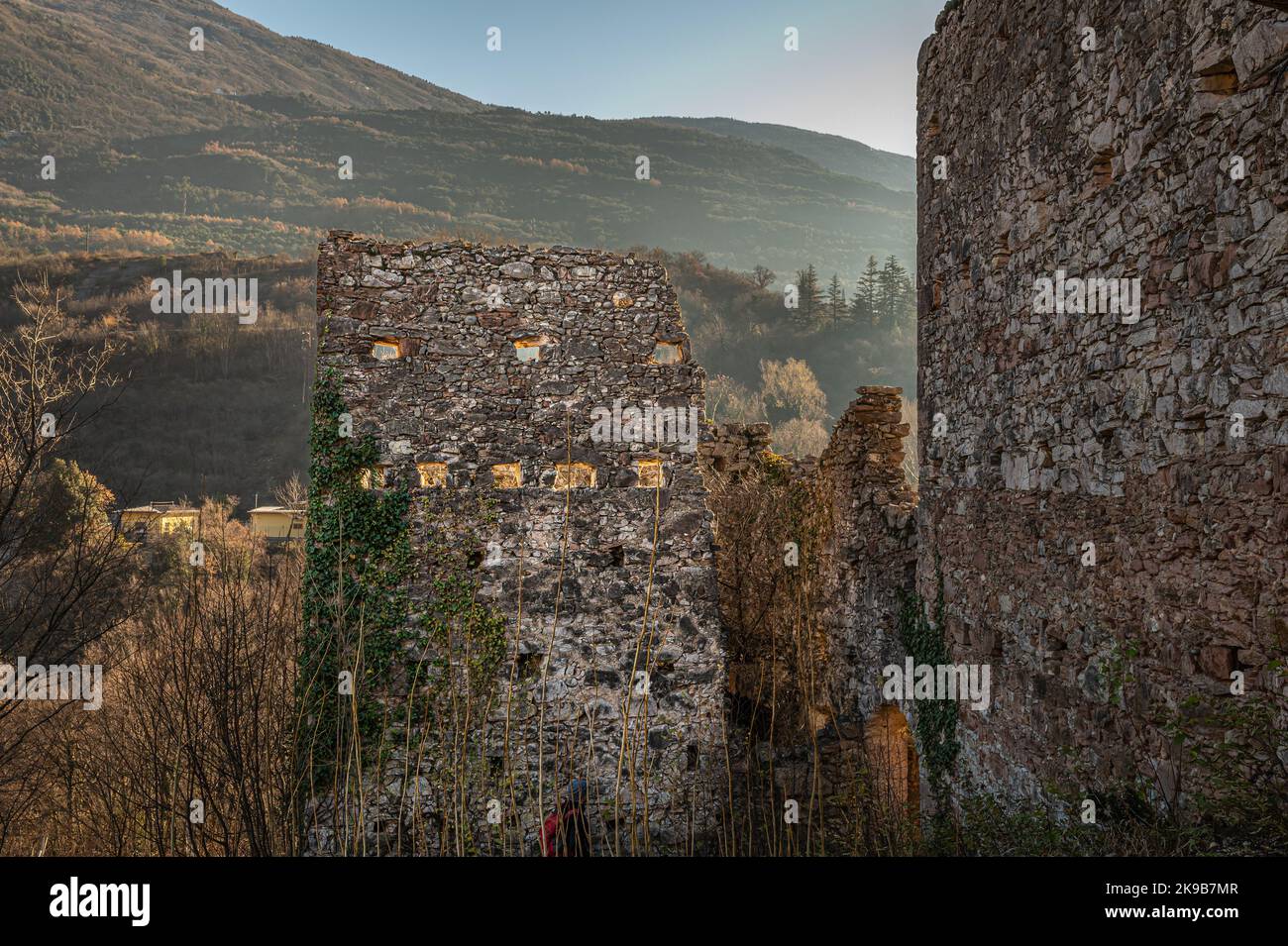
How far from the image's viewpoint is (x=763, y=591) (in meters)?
12.6

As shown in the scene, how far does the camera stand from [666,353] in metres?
9.31

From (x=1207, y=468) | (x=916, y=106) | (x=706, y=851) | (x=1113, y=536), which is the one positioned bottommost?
(x=706, y=851)

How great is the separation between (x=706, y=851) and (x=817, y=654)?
3735 millimetres

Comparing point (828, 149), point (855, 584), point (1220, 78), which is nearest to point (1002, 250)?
point (1220, 78)

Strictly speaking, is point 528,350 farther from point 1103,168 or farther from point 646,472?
point 1103,168

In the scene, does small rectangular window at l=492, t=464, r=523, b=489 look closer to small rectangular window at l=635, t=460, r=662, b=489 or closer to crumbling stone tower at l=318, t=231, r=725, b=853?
crumbling stone tower at l=318, t=231, r=725, b=853

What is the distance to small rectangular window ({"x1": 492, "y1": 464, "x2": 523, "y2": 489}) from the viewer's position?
28.5ft

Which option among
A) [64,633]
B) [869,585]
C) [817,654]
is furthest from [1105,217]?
[64,633]

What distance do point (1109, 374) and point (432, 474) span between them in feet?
20.3

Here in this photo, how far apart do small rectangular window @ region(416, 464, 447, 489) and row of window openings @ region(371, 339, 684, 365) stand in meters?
1.19

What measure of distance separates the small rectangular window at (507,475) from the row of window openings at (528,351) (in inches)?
47.1

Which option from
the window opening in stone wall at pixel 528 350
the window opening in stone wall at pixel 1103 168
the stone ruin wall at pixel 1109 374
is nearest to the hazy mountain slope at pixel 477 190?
the window opening in stone wall at pixel 528 350

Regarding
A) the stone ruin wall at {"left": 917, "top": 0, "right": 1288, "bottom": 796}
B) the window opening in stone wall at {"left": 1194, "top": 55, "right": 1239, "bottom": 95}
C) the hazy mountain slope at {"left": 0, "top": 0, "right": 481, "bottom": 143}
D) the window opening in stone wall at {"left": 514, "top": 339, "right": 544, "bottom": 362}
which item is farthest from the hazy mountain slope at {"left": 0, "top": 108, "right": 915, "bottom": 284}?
the window opening in stone wall at {"left": 1194, "top": 55, "right": 1239, "bottom": 95}

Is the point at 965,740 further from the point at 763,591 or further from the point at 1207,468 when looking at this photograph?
the point at 763,591
